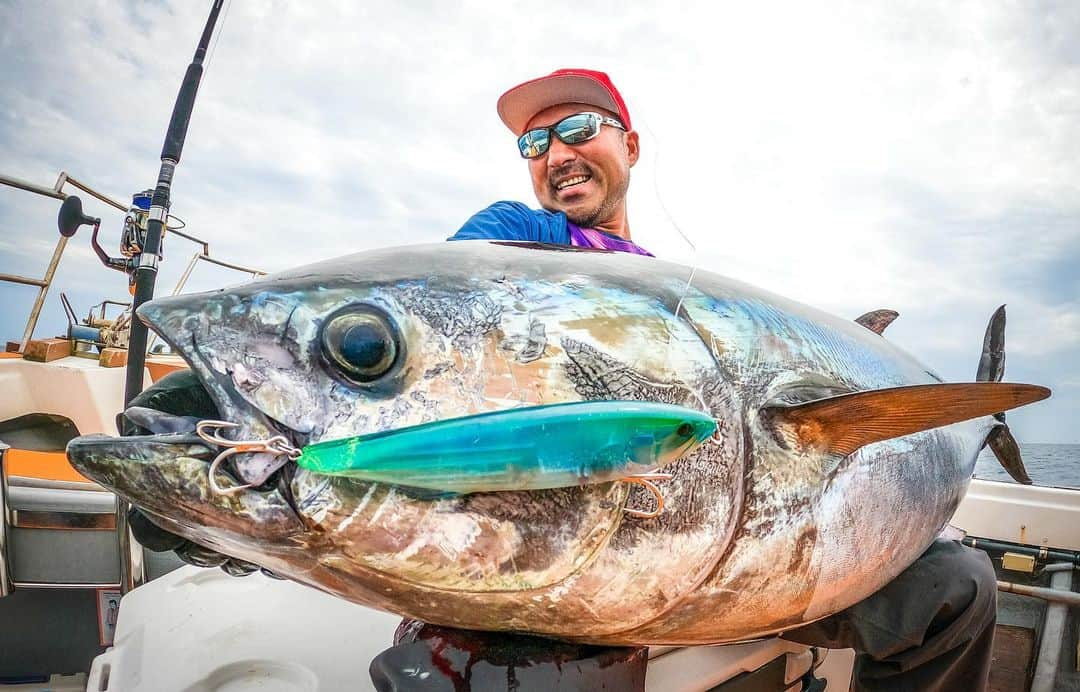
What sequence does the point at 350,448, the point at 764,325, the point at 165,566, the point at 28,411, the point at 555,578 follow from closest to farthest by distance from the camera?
the point at 350,448 < the point at 555,578 < the point at 764,325 < the point at 165,566 < the point at 28,411

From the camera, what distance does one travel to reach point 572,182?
2.75 meters

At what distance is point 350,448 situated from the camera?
73cm

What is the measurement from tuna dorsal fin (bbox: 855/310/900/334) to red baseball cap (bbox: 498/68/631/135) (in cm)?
140

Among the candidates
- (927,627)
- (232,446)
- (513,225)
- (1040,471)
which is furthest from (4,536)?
(1040,471)

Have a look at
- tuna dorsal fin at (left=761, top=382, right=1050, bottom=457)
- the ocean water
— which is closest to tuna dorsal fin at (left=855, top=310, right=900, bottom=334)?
the ocean water

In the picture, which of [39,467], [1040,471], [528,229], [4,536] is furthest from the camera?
[1040,471]

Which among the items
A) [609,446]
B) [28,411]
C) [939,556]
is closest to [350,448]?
[609,446]

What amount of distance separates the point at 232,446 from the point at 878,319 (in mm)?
2144

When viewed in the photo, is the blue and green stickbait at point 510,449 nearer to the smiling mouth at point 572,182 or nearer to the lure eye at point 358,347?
the lure eye at point 358,347

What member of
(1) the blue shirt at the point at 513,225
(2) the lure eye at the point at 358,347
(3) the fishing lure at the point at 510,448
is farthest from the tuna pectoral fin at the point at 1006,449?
(2) the lure eye at the point at 358,347

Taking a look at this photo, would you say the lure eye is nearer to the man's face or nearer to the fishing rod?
the fishing rod

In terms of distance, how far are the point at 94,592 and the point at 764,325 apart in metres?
2.75

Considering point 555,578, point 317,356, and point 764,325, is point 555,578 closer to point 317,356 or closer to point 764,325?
point 317,356

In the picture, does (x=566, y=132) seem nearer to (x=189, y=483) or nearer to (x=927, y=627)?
(x=927, y=627)
